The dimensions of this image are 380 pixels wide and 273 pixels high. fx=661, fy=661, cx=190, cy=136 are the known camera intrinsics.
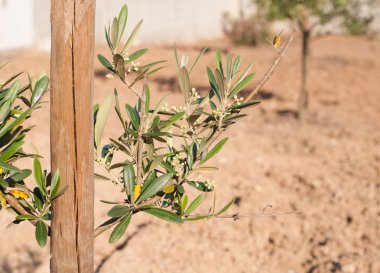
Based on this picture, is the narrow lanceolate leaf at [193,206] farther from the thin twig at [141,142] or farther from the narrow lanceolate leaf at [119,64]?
the narrow lanceolate leaf at [119,64]

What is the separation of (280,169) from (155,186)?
4937mm

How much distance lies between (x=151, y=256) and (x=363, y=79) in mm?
8793

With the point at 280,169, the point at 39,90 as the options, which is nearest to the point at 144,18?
the point at 280,169

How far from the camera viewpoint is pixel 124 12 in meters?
2.12

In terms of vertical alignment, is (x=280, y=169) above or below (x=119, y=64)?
below

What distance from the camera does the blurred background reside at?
4.91 meters

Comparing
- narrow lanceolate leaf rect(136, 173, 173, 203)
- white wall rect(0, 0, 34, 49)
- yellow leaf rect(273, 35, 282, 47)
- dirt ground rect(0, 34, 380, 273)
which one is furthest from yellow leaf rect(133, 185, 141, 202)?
white wall rect(0, 0, 34, 49)

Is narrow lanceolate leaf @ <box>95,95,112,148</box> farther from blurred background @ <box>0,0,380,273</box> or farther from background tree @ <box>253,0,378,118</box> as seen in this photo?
background tree @ <box>253,0,378,118</box>

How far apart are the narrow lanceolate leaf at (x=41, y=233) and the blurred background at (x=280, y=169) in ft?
2.30

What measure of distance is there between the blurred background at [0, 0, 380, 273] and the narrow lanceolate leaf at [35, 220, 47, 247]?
0.70 meters

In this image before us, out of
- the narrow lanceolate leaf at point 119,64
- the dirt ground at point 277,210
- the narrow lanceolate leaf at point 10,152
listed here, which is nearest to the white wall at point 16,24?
the dirt ground at point 277,210

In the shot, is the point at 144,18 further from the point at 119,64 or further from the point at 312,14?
the point at 119,64

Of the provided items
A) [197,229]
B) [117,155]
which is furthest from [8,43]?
[197,229]

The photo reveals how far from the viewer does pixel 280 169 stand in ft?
22.8
